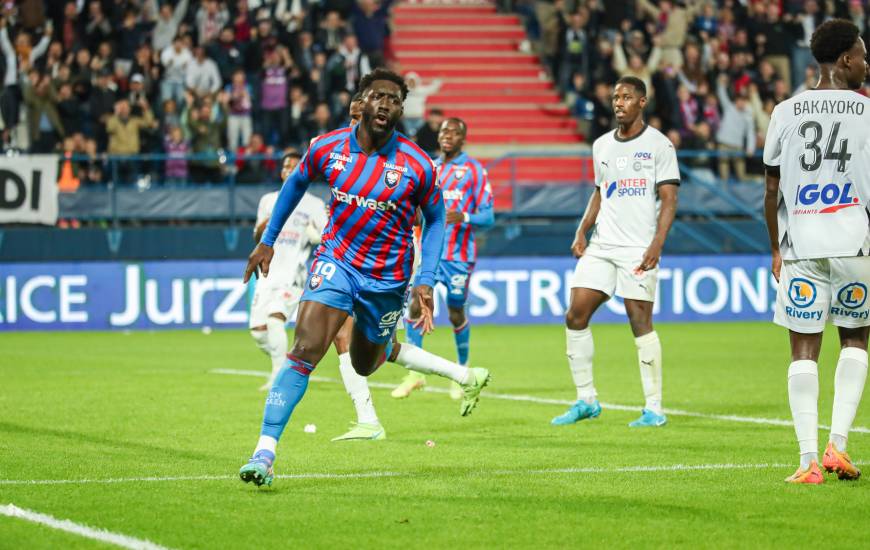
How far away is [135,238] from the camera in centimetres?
2203

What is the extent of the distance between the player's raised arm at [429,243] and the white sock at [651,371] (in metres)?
3.04

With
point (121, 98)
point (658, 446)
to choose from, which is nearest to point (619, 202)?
point (658, 446)

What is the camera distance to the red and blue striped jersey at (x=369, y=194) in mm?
7898

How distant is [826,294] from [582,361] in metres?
3.60

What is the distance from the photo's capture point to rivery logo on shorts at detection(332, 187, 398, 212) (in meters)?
7.93

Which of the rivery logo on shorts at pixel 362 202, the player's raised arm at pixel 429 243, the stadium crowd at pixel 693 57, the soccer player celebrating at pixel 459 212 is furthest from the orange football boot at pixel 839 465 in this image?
the stadium crowd at pixel 693 57

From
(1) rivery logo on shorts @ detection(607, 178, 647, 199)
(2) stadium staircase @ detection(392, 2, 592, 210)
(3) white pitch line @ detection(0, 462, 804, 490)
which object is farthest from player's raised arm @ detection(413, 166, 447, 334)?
(2) stadium staircase @ detection(392, 2, 592, 210)

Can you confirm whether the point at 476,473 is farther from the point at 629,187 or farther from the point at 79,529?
the point at 629,187

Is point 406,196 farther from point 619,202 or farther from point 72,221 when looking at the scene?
point 72,221

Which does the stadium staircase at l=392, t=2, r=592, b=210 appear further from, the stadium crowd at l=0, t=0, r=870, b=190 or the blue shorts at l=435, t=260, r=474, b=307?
the blue shorts at l=435, t=260, r=474, b=307

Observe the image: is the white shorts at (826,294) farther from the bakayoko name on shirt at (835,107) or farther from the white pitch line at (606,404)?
the white pitch line at (606,404)

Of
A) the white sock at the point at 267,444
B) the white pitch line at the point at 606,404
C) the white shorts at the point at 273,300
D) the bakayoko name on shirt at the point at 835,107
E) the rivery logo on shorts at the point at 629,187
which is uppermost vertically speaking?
the bakayoko name on shirt at the point at 835,107

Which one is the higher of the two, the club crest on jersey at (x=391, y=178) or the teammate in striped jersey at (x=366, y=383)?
the club crest on jersey at (x=391, y=178)

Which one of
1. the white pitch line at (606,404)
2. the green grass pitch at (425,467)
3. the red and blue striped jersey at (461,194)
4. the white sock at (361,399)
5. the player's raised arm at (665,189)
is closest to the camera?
the green grass pitch at (425,467)
